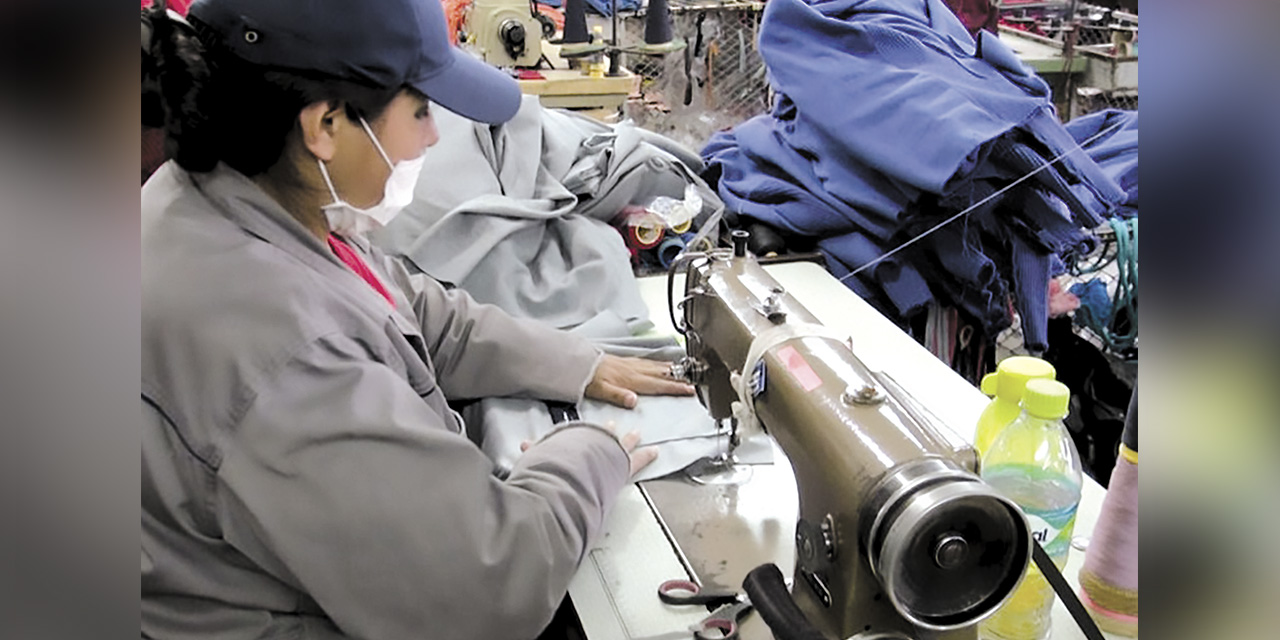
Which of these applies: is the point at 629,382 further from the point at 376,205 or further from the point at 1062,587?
the point at 1062,587

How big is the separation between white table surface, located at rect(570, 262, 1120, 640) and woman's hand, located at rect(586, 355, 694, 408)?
0.58 ft

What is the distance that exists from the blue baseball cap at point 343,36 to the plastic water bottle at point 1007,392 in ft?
2.02

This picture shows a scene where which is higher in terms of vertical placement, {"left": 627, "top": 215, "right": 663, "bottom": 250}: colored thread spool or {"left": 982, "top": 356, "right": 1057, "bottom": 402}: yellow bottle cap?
{"left": 982, "top": 356, "right": 1057, "bottom": 402}: yellow bottle cap

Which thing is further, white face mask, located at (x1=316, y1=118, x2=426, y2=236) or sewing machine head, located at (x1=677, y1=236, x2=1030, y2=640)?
white face mask, located at (x1=316, y1=118, x2=426, y2=236)

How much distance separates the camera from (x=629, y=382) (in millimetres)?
1398

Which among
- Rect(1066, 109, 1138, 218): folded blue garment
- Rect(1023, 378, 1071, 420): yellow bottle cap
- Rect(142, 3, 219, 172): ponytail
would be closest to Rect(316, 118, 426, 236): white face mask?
Rect(142, 3, 219, 172): ponytail

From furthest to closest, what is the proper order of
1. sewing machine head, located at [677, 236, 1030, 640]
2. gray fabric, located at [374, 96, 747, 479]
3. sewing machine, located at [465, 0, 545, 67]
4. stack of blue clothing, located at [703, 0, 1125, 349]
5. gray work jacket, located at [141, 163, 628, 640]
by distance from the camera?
sewing machine, located at [465, 0, 545, 67]
stack of blue clothing, located at [703, 0, 1125, 349]
gray fabric, located at [374, 96, 747, 479]
gray work jacket, located at [141, 163, 628, 640]
sewing machine head, located at [677, 236, 1030, 640]

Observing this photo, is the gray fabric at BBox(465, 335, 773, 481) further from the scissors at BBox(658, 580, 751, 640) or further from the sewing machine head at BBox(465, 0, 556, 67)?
the sewing machine head at BBox(465, 0, 556, 67)

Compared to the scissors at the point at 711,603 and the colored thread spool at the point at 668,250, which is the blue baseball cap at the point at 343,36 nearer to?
the scissors at the point at 711,603

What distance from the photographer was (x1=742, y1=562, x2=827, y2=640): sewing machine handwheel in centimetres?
89

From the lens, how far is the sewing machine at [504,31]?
7.47ft
